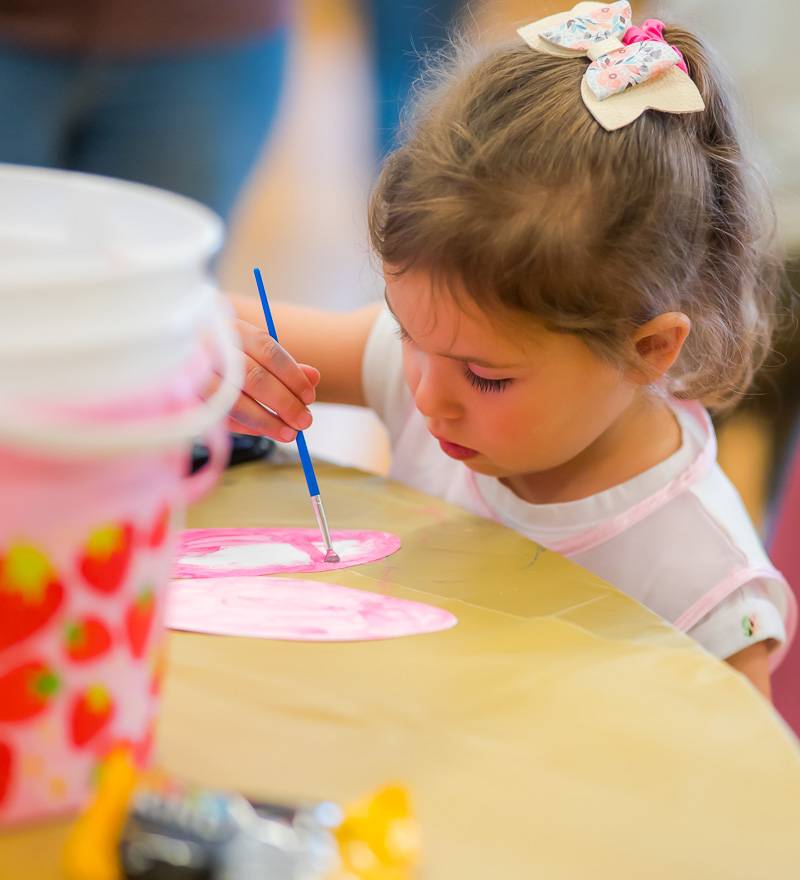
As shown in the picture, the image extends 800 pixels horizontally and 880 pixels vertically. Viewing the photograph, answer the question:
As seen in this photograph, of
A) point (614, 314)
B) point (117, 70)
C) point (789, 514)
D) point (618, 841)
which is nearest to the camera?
point (618, 841)

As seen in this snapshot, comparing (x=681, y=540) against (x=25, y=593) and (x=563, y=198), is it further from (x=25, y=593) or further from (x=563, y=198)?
(x=25, y=593)

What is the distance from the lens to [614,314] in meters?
0.83

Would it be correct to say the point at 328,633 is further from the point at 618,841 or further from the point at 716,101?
the point at 716,101

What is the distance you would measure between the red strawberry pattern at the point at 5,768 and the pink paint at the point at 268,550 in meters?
0.26

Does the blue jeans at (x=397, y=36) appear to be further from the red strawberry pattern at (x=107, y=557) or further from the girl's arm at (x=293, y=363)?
the red strawberry pattern at (x=107, y=557)

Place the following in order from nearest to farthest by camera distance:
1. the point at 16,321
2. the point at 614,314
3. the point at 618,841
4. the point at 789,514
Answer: the point at 16,321, the point at 618,841, the point at 614,314, the point at 789,514

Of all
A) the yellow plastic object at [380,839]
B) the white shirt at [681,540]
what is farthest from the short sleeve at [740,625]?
the yellow plastic object at [380,839]

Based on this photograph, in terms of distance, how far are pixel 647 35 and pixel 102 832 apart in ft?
2.33

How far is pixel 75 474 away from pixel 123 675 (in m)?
0.09

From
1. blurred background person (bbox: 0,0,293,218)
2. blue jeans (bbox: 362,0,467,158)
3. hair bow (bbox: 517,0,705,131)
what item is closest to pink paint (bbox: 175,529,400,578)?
hair bow (bbox: 517,0,705,131)

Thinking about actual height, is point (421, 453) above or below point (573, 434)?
below

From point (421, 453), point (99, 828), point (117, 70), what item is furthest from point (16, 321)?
point (117, 70)

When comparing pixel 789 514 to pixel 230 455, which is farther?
pixel 789 514

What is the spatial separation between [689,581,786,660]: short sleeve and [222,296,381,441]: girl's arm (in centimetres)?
36
